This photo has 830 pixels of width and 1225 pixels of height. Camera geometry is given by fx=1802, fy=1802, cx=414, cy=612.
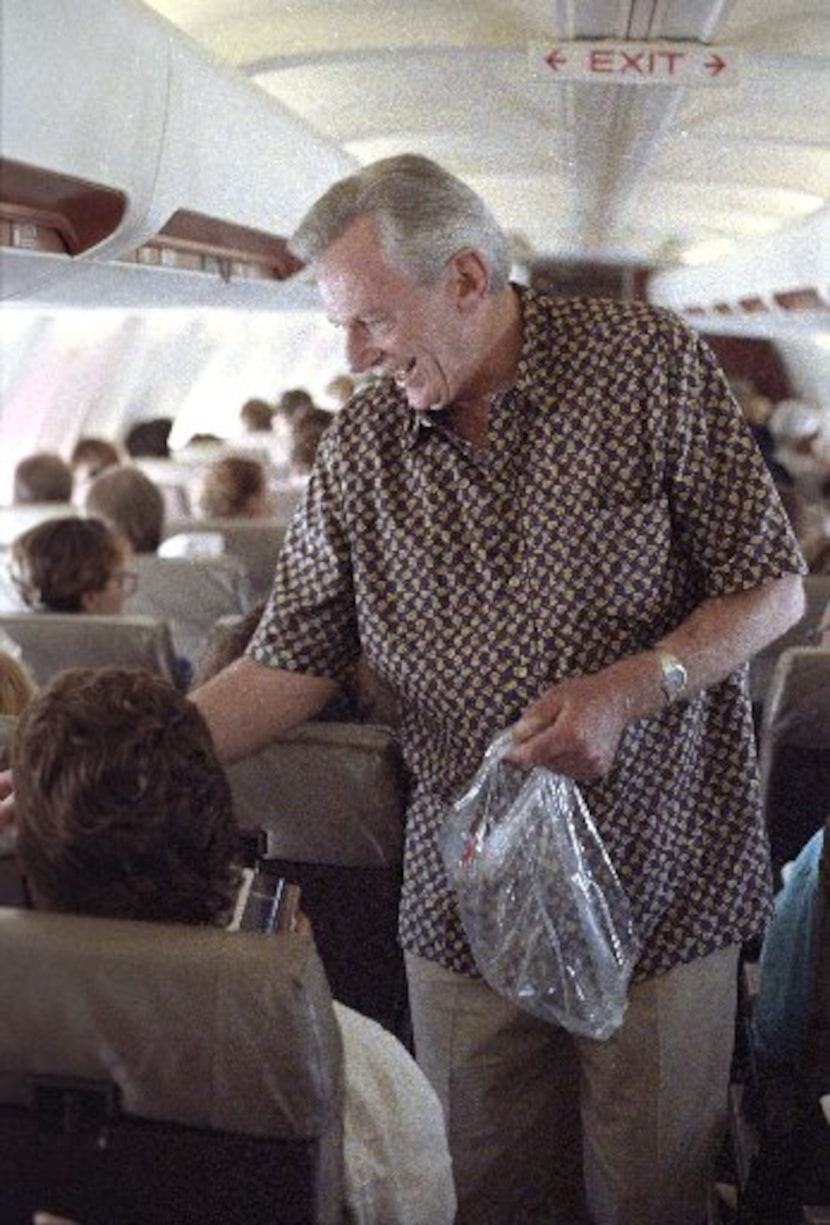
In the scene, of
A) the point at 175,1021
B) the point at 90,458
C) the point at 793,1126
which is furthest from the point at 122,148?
the point at 90,458

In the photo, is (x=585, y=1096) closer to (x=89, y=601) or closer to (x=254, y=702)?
(x=254, y=702)

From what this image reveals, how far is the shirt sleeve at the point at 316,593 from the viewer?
2594mm

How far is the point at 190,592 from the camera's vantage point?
6.15 meters

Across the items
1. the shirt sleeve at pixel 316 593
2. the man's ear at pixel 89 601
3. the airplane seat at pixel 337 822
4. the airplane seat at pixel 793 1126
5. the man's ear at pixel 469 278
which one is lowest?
the airplane seat at pixel 793 1126

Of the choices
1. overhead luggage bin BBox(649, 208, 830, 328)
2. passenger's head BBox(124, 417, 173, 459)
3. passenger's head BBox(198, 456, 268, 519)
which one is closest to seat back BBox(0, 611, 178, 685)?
passenger's head BBox(198, 456, 268, 519)

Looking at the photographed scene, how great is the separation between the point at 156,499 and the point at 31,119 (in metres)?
3.37

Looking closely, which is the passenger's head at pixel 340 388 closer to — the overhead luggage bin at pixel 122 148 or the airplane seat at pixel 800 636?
the overhead luggage bin at pixel 122 148

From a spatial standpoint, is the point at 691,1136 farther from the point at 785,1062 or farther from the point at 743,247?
the point at 743,247

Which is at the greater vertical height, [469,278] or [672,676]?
[469,278]

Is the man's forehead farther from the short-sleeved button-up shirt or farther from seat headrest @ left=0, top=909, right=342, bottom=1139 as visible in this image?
seat headrest @ left=0, top=909, right=342, bottom=1139

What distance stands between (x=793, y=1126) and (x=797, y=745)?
3.68 ft

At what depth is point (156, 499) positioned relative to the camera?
248 inches

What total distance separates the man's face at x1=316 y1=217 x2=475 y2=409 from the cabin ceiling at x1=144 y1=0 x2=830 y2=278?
2.61m

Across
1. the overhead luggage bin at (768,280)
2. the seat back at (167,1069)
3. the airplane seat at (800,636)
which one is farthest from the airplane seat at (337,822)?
the overhead luggage bin at (768,280)
